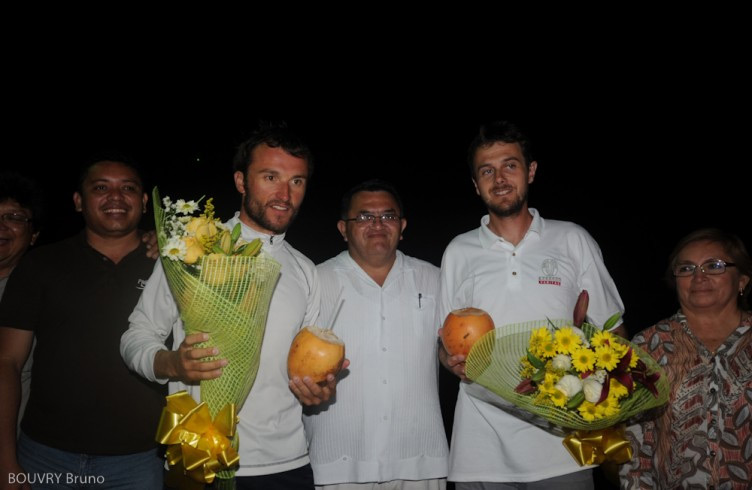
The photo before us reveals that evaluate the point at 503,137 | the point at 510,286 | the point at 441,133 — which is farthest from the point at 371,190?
the point at 441,133

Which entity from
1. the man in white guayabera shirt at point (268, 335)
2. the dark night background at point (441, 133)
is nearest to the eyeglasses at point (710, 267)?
the man in white guayabera shirt at point (268, 335)

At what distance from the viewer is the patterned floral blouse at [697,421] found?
6.48 feet

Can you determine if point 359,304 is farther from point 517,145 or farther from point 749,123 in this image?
point 749,123

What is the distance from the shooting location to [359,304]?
8.41 feet

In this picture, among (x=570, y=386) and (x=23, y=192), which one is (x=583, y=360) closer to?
(x=570, y=386)

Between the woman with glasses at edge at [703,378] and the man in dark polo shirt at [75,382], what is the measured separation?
6.75 feet

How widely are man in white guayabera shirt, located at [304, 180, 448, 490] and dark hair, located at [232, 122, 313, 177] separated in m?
0.67

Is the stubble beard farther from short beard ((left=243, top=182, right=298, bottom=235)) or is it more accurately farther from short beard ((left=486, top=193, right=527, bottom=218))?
short beard ((left=243, top=182, right=298, bottom=235))

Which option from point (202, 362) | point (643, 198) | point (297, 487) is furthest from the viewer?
point (643, 198)

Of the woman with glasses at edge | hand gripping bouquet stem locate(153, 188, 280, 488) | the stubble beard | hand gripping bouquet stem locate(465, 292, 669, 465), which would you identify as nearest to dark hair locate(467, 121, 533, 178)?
the stubble beard

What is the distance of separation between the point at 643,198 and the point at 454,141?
260 centimetres

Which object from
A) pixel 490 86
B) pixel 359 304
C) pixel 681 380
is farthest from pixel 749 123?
pixel 359 304

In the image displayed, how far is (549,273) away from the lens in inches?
92.4

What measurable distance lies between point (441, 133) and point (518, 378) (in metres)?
5.51
